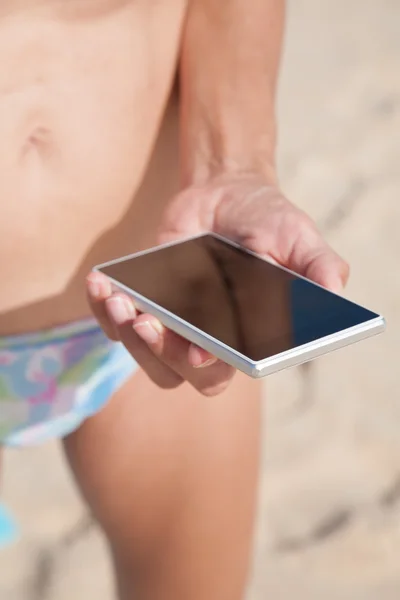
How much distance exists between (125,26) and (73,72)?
62 millimetres

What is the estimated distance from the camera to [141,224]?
2.57 ft

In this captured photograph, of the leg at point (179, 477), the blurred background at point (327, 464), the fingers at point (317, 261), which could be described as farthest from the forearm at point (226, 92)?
the blurred background at point (327, 464)

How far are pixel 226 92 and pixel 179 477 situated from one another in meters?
0.36

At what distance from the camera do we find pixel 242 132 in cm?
75

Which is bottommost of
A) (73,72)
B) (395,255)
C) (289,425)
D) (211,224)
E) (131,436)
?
(289,425)

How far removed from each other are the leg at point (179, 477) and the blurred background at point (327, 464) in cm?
45

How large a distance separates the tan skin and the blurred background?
1.39 ft

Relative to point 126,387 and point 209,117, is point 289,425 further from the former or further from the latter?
point 209,117

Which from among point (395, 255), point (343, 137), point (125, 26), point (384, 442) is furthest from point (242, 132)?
point (343, 137)

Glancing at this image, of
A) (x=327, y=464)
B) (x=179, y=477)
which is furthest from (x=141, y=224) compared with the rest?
(x=327, y=464)

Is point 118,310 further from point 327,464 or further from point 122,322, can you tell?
point 327,464

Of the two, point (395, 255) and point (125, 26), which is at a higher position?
point (125, 26)

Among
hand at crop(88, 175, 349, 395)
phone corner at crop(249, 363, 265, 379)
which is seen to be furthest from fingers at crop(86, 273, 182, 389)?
phone corner at crop(249, 363, 265, 379)

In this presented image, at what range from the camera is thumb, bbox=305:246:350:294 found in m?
0.59
